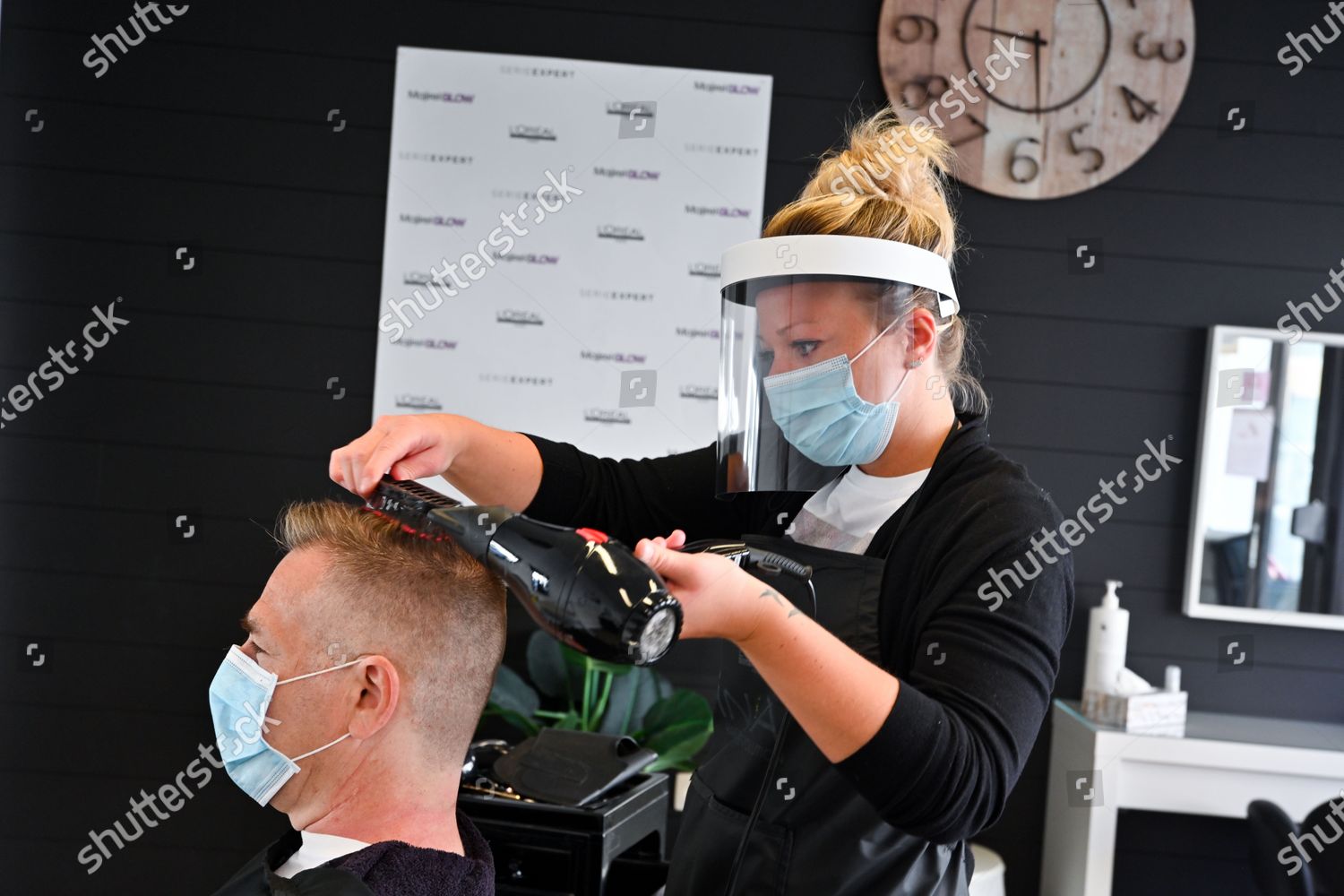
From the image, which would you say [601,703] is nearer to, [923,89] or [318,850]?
[318,850]

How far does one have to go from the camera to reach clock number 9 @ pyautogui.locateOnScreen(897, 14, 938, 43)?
10.9 feet

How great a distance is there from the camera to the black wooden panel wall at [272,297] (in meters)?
3.37

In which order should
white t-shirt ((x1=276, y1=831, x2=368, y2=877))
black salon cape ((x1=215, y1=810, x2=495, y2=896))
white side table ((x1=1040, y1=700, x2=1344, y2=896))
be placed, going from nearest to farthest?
black salon cape ((x1=215, y1=810, x2=495, y2=896)), white t-shirt ((x1=276, y1=831, x2=368, y2=877)), white side table ((x1=1040, y1=700, x2=1344, y2=896))

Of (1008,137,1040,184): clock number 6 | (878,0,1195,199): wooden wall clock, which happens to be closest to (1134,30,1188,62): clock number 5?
(878,0,1195,199): wooden wall clock

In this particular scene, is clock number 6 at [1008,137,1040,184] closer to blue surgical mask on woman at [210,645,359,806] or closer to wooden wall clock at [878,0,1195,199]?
wooden wall clock at [878,0,1195,199]

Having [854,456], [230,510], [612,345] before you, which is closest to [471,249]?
[612,345]

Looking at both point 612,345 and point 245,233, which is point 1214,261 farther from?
point 245,233

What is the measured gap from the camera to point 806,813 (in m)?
1.41

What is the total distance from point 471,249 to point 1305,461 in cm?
251

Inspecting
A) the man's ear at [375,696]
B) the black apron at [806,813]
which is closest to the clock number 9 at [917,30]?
the black apron at [806,813]

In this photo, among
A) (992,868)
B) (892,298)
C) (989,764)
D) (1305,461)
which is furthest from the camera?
(1305,461)

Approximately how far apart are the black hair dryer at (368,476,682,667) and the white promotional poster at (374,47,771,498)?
2287mm

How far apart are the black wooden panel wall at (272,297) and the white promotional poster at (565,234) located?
0.32 ft

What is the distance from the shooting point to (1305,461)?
3.29 metres
